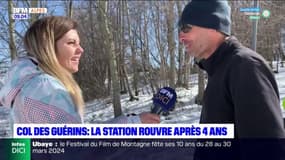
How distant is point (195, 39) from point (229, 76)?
7.1 inches

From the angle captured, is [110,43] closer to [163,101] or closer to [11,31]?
[11,31]

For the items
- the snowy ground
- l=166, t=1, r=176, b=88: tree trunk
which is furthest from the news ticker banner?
l=166, t=1, r=176, b=88: tree trunk

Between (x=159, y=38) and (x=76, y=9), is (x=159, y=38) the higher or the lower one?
the lower one

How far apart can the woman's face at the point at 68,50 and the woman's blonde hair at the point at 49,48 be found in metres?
0.01

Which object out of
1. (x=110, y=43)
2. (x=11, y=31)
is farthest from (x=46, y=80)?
(x=110, y=43)

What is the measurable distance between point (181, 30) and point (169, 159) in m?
0.58

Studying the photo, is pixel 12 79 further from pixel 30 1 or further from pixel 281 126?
pixel 30 1

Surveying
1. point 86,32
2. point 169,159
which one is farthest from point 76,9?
point 169,159

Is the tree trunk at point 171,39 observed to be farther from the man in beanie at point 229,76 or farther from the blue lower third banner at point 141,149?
the man in beanie at point 229,76

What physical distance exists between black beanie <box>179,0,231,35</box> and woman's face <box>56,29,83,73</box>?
28 centimetres

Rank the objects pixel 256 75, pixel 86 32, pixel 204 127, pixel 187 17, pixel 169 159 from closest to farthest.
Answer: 1. pixel 256 75
2. pixel 187 17
3. pixel 204 127
4. pixel 169 159
5. pixel 86 32

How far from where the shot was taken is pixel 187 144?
1.26m

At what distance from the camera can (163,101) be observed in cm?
116

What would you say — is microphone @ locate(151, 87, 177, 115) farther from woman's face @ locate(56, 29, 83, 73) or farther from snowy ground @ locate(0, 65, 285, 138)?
snowy ground @ locate(0, 65, 285, 138)
